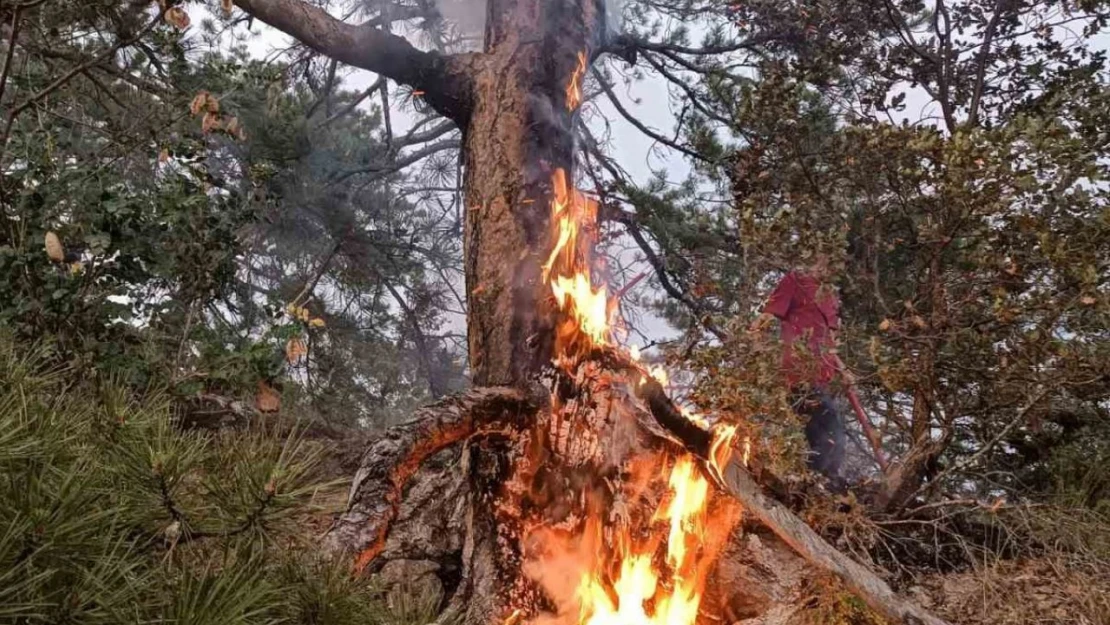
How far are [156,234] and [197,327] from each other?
2.21 feet

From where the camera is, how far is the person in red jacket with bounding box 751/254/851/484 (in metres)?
3.49

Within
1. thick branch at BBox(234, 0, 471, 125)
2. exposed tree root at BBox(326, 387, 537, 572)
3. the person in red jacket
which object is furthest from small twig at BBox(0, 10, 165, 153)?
the person in red jacket

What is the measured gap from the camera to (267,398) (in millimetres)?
4152

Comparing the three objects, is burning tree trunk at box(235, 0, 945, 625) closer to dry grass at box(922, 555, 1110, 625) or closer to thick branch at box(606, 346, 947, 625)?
thick branch at box(606, 346, 947, 625)

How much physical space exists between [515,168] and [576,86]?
77 cm

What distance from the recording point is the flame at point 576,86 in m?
4.02

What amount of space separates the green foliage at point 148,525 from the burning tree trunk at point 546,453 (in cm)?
101

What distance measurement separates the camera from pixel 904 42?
13.6 ft

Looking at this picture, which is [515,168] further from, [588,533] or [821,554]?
[821,554]

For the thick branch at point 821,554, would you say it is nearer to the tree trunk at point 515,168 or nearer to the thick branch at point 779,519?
the thick branch at point 779,519

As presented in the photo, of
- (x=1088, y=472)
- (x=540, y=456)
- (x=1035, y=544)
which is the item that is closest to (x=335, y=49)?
(x=540, y=456)

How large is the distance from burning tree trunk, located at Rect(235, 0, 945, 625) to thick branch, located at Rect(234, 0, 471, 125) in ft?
0.06

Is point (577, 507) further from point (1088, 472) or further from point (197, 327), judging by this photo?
point (1088, 472)

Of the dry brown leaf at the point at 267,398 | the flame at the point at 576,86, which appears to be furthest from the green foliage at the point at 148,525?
the flame at the point at 576,86
